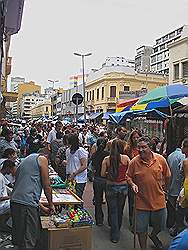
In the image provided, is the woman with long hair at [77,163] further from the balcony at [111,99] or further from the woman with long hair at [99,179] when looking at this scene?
the balcony at [111,99]

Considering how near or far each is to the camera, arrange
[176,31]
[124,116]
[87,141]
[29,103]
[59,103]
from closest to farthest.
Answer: [124,116], [87,141], [59,103], [176,31], [29,103]

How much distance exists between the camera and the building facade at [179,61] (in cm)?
2938

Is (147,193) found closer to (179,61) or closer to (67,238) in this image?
(67,238)

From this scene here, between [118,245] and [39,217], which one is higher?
[39,217]

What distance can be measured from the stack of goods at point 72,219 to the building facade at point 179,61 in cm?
2575

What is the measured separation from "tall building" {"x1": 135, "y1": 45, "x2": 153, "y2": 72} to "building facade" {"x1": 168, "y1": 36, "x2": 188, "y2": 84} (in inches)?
3956

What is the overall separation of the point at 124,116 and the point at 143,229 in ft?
29.2

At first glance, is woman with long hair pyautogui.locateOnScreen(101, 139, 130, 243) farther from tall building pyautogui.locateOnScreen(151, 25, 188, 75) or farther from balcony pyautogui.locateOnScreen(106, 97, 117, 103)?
tall building pyautogui.locateOnScreen(151, 25, 188, 75)

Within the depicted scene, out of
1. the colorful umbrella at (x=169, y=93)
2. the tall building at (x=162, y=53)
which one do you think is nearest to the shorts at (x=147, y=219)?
the colorful umbrella at (x=169, y=93)

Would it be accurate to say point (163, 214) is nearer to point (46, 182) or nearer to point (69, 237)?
point (69, 237)

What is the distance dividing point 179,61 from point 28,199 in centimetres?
2794

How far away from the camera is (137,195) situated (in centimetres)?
493

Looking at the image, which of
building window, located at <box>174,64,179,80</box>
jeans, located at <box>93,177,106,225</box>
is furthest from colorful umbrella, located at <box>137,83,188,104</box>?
building window, located at <box>174,64,179,80</box>

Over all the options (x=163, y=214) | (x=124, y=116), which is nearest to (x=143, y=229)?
(x=163, y=214)
